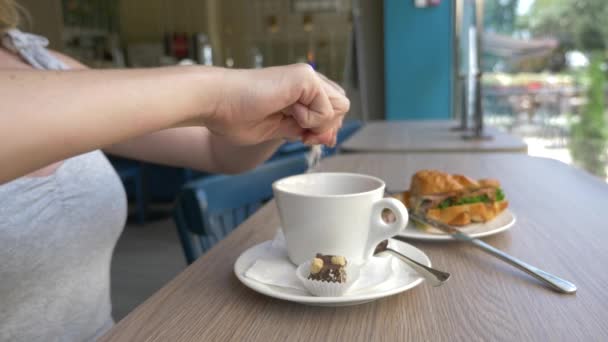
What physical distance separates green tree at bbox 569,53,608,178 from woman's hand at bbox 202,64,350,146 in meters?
3.32

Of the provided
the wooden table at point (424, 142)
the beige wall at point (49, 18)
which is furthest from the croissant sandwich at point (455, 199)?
the beige wall at point (49, 18)

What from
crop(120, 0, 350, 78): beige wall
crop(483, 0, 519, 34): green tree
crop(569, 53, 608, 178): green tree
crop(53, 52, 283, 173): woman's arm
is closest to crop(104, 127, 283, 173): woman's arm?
crop(53, 52, 283, 173): woman's arm

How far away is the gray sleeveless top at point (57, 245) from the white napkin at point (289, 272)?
1.09ft

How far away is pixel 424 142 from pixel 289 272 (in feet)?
4.96

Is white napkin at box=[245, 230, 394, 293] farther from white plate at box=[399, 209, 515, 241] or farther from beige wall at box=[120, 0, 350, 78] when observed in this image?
beige wall at box=[120, 0, 350, 78]

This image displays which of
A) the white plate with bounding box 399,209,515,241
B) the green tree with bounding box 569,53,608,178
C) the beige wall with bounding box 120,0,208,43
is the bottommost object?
the green tree with bounding box 569,53,608,178

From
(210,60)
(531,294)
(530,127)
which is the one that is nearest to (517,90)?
(530,127)

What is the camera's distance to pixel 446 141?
2004mm

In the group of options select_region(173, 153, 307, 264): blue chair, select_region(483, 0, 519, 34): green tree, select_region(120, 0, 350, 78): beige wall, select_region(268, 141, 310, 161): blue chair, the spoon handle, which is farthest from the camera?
select_region(120, 0, 350, 78): beige wall

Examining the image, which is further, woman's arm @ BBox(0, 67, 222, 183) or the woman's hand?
the woman's hand

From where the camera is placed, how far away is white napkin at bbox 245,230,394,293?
1.71 ft

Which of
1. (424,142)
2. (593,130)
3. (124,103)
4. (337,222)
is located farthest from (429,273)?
(593,130)

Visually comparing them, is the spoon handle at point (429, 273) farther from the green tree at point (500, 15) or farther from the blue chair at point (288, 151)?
the green tree at point (500, 15)

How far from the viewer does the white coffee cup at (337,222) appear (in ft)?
1.78
